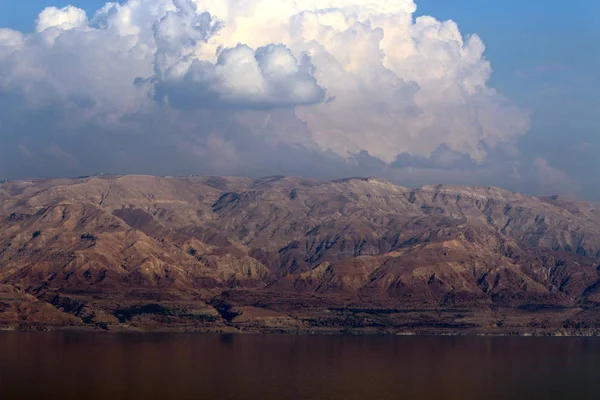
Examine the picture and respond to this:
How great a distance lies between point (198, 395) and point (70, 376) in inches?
1133

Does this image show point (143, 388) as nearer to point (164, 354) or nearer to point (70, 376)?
point (70, 376)

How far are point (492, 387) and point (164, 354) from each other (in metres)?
76.8

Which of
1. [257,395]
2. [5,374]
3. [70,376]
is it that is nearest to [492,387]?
[257,395]

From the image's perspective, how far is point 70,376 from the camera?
148125 millimetres

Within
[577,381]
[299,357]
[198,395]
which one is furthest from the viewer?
[299,357]

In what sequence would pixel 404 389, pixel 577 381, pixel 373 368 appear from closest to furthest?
pixel 404 389 → pixel 577 381 → pixel 373 368

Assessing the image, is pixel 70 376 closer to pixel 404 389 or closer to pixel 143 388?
pixel 143 388

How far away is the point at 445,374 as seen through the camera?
166875mm

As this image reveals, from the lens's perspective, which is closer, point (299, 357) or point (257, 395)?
point (257, 395)

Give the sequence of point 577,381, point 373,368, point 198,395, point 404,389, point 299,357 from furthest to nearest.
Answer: point 299,357 → point 373,368 → point 577,381 → point 404,389 → point 198,395

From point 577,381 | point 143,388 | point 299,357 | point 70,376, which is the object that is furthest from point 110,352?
point 577,381

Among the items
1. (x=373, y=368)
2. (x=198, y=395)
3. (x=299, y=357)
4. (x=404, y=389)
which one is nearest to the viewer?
(x=198, y=395)

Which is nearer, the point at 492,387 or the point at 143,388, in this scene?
the point at 143,388

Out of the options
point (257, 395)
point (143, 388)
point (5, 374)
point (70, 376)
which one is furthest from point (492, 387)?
point (5, 374)
